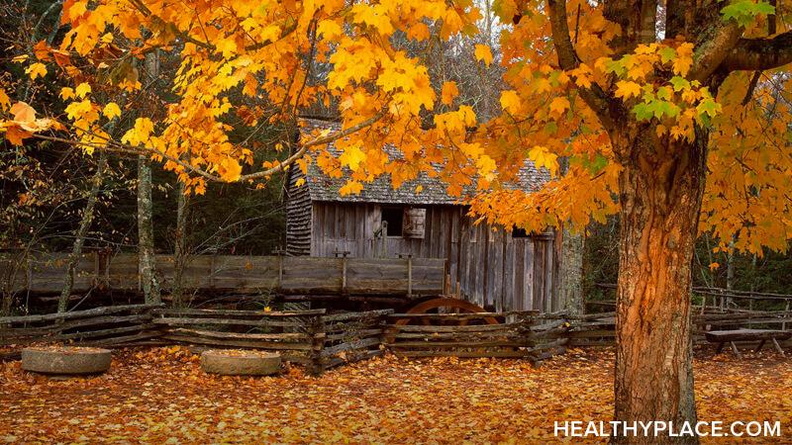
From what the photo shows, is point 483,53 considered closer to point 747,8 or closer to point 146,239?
point 747,8

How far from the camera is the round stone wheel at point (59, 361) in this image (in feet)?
34.3

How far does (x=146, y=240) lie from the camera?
14570 millimetres

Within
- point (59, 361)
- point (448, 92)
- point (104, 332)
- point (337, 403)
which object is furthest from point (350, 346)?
point (448, 92)

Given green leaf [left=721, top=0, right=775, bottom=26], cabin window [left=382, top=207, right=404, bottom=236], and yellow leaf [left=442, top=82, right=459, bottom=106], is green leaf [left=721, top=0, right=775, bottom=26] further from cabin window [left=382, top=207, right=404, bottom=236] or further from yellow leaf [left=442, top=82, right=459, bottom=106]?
cabin window [left=382, top=207, right=404, bottom=236]

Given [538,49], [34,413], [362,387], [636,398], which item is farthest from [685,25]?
[34,413]

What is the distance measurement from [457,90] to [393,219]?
Result: 14.7 metres

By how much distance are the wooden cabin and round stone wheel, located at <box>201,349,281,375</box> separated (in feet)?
25.0

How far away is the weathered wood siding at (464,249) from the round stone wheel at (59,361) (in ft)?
29.5

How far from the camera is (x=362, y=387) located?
11.5m

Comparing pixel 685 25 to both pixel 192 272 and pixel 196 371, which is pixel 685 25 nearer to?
pixel 196 371

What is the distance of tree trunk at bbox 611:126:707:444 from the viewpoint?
594 cm

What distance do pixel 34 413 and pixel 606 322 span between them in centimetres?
1224

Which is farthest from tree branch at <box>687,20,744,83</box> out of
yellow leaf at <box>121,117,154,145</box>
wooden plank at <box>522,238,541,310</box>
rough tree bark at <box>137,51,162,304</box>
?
wooden plank at <box>522,238,541,310</box>

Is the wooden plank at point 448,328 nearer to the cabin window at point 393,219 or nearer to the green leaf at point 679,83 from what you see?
the cabin window at point 393,219
